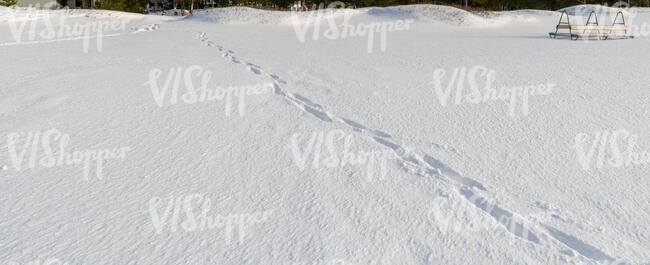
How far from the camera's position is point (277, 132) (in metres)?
4.13

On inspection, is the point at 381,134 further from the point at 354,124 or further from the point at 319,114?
the point at 319,114

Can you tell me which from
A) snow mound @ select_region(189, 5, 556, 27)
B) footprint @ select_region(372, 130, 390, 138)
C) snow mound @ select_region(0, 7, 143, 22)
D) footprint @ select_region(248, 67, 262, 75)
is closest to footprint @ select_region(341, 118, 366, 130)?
footprint @ select_region(372, 130, 390, 138)

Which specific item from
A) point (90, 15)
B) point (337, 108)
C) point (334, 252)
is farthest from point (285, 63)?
point (90, 15)

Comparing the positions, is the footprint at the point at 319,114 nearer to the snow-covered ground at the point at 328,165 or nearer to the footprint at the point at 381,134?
the snow-covered ground at the point at 328,165

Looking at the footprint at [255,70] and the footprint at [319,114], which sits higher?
the footprint at [255,70]

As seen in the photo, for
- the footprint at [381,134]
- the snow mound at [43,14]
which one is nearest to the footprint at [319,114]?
the footprint at [381,134]

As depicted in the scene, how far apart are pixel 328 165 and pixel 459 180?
97 cm

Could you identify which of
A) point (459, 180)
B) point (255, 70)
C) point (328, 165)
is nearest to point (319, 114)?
point (328, 165)

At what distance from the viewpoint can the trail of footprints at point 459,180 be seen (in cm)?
240

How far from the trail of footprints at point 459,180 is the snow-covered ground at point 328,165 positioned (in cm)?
1

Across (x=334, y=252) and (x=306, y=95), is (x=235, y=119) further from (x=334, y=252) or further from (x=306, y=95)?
(x=334, y=252)

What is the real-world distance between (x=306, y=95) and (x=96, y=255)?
3564 millimetres

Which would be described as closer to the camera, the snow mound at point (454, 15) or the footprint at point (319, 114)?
the footprint at point (319, 114)

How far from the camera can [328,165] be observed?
3.41m
